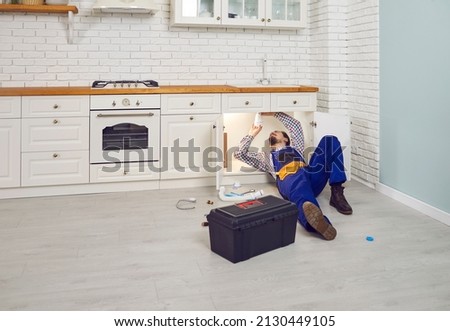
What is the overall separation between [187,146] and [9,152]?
1602 millimetres

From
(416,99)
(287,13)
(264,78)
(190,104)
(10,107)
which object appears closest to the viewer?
(416,99)

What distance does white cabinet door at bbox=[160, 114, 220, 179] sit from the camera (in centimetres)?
458

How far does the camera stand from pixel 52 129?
169 inches

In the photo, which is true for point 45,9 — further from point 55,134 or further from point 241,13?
point 241,13

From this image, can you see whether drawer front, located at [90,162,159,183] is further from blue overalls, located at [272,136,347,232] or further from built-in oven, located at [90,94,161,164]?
blue overalls, located at [272,136,347,232]

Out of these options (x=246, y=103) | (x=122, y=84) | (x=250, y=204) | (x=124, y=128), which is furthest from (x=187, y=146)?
(x=250, y=204)

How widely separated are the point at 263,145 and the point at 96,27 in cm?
218

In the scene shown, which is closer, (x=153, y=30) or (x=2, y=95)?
(x=2, y=95)

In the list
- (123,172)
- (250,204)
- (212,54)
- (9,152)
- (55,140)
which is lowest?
(250,204)

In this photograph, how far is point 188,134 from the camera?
15.2 feet

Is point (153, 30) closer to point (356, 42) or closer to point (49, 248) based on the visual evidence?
point (356, 42)

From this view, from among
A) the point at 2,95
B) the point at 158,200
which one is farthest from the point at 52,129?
the point at 158,200

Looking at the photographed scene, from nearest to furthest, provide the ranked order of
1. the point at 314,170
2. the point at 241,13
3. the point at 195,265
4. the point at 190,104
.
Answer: the point at 195,265 < the point at 314,170 < the point at 190,104 < the point at 241,13

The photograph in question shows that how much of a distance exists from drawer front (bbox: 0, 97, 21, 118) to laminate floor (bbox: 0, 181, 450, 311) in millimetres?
843
